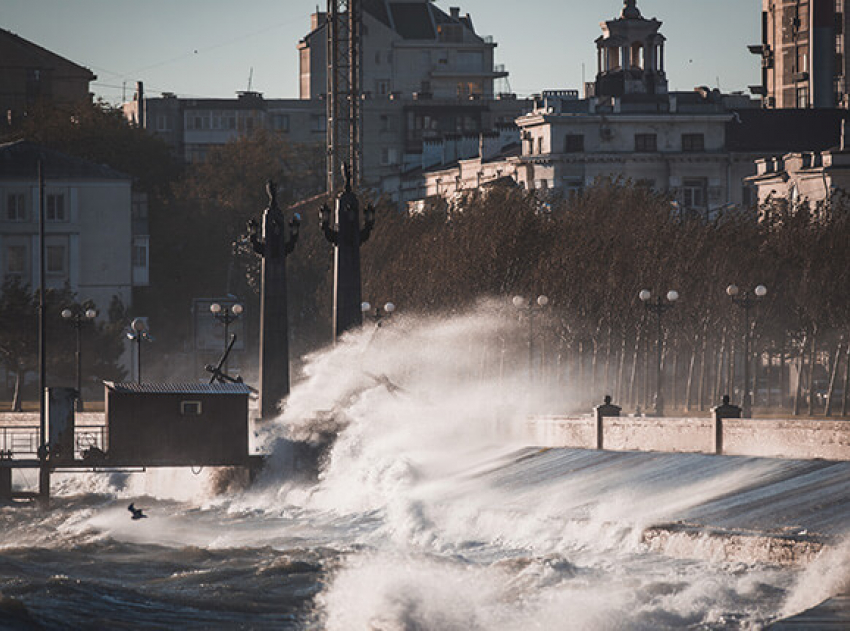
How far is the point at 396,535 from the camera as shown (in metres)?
51.0

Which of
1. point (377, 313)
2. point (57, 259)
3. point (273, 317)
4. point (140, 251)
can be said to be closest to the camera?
point (273, 317)

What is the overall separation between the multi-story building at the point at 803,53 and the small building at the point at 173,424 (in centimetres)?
9024

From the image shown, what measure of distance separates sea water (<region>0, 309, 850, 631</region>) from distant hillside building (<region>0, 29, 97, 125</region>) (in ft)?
233

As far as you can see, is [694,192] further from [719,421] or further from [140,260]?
[719,421]

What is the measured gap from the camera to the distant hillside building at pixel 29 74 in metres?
137

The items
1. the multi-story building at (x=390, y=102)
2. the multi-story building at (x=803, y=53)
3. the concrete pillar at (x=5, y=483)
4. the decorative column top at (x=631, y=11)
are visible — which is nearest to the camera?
the concrete pillar at (x=5, y=483)

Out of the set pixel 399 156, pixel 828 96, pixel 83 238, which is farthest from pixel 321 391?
pixel 399 156

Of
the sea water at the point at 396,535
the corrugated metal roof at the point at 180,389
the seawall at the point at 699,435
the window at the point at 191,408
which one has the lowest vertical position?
the sea water at the point at 396,535

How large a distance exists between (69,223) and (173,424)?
41779mm

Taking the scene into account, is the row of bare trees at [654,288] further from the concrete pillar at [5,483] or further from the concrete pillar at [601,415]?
the concrete pillar at [5,483]

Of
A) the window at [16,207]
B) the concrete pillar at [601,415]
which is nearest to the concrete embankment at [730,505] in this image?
the concrete pillar at [601,415]

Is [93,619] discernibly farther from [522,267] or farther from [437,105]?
[437,105]

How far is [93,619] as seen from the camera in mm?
40844

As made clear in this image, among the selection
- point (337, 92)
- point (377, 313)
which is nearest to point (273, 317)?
point (377, 313)
